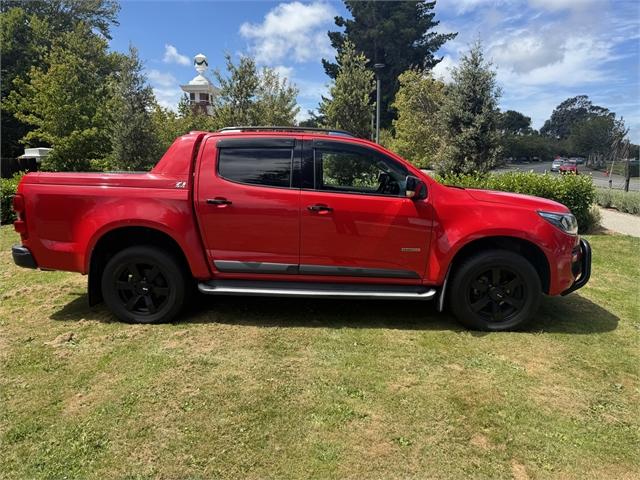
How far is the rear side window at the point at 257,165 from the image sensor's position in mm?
4211

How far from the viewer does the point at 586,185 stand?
9.29 m

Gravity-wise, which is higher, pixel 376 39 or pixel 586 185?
pixel 376 39

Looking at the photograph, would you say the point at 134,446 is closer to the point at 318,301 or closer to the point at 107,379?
Result: the point at 107,379

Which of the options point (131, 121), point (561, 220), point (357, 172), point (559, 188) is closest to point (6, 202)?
point (131, 121)

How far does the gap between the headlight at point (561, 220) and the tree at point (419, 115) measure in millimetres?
12792

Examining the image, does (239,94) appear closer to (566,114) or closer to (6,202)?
(6,202)

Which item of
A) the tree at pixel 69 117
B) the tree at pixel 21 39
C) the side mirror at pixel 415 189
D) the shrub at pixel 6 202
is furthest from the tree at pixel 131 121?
the tree at pixel 21 39

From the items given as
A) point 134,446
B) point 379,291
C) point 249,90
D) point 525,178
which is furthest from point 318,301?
point 249,90

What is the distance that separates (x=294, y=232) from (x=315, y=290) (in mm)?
583

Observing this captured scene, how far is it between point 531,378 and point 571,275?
52.2 inches

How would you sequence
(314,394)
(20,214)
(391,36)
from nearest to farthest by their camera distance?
(314,394) → (20,214) → (391,36)

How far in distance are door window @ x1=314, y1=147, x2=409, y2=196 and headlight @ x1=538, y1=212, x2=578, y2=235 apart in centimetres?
135

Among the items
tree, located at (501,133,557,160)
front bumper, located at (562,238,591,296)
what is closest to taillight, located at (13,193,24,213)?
front bumper, located at (562,238,591,296)

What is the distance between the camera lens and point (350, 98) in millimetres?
14367
